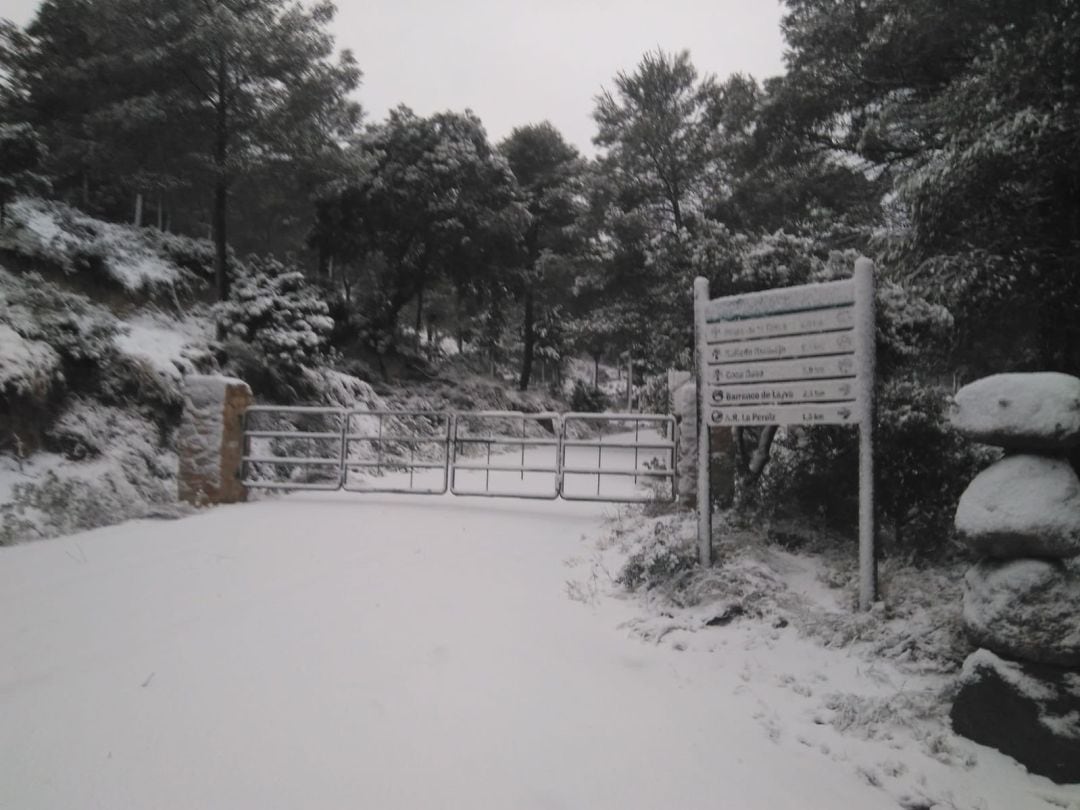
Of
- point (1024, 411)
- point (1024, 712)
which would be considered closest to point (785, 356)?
point (1024, 411)

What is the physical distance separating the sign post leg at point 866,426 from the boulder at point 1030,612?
3.11 feet

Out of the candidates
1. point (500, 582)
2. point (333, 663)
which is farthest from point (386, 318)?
point (333, 663)

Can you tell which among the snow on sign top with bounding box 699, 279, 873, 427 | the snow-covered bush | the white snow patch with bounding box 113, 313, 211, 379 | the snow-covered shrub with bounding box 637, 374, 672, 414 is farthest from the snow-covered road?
the snow-covered shrub with bounding box 637, 374, 672, 414

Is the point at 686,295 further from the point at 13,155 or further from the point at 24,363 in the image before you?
the point at 13,155

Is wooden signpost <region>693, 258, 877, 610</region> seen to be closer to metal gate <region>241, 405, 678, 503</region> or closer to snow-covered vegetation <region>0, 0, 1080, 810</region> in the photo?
snow-covered vegetation <region>0, 0, 1080, 810</region>

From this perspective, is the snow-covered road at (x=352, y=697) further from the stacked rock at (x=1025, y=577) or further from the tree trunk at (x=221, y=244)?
the tree trunk at (x=221, y=244)

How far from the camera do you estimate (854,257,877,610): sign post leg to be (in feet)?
12.7

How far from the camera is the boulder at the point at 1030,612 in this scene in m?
2.61

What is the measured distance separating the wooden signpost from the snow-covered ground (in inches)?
44.2

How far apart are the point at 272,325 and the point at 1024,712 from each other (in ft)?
41.3

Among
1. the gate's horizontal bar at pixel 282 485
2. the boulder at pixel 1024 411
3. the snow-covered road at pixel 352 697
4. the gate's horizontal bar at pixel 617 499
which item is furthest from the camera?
the gate's horizontal bar at pixel 282 485

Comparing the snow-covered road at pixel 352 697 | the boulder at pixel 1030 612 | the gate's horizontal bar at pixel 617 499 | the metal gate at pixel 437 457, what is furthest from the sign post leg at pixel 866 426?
the gate's horizontal bar at pixel 617 499

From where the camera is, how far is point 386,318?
1931cm

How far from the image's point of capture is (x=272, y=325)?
1210cm
